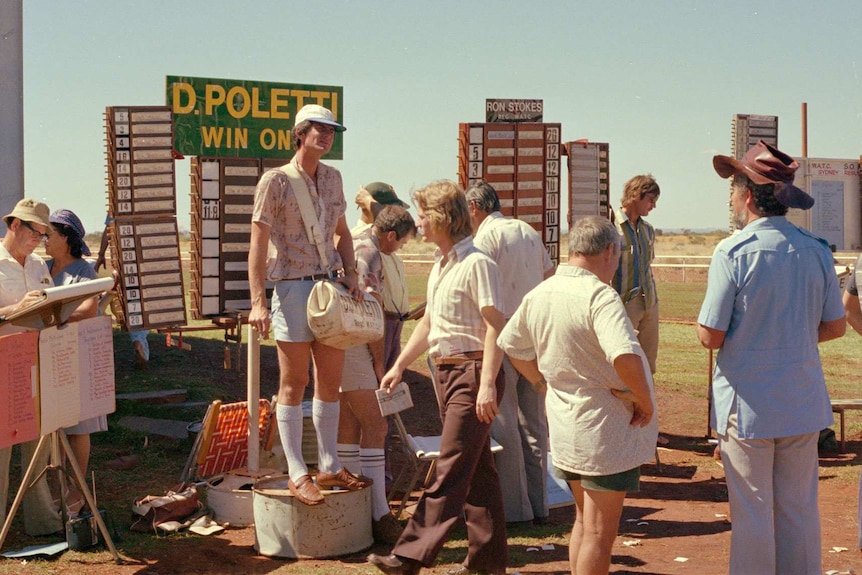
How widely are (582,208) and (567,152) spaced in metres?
0.70

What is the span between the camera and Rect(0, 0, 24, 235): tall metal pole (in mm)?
9938

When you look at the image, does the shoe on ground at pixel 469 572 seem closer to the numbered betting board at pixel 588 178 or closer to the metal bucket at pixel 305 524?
the metal bucket at pixel 305 524

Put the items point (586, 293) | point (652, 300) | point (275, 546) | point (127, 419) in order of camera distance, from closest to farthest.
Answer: point (586, 293)
point (275, 546)
point (652, 300)
point (127, 419)

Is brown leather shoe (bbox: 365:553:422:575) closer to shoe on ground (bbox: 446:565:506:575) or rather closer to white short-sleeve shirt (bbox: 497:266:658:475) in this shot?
shoe on ground (bbox: 446:565:506:575)

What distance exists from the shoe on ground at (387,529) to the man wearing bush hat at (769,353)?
2117 mm

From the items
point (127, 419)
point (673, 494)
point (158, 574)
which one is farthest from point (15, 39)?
point (673, 494)

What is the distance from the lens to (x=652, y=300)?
9.09 metres

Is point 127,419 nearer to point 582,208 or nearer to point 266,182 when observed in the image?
point 266,182

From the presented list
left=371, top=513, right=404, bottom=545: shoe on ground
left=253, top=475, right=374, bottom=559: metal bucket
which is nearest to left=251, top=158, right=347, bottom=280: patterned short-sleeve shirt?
left=253, top=475, right=374, bottom=559: metal bucket

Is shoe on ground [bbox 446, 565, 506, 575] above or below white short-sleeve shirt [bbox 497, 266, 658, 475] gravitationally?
below

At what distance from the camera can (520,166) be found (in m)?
12.9

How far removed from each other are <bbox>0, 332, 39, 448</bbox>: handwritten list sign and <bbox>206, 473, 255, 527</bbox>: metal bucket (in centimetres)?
137

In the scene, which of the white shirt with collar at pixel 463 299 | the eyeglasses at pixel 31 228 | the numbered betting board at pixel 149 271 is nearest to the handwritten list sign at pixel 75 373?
the eyeglasses at pixel 31 228

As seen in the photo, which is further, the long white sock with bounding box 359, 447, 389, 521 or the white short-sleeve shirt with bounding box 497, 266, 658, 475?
the long white sock with bounding box 359, 447, 389, 521
